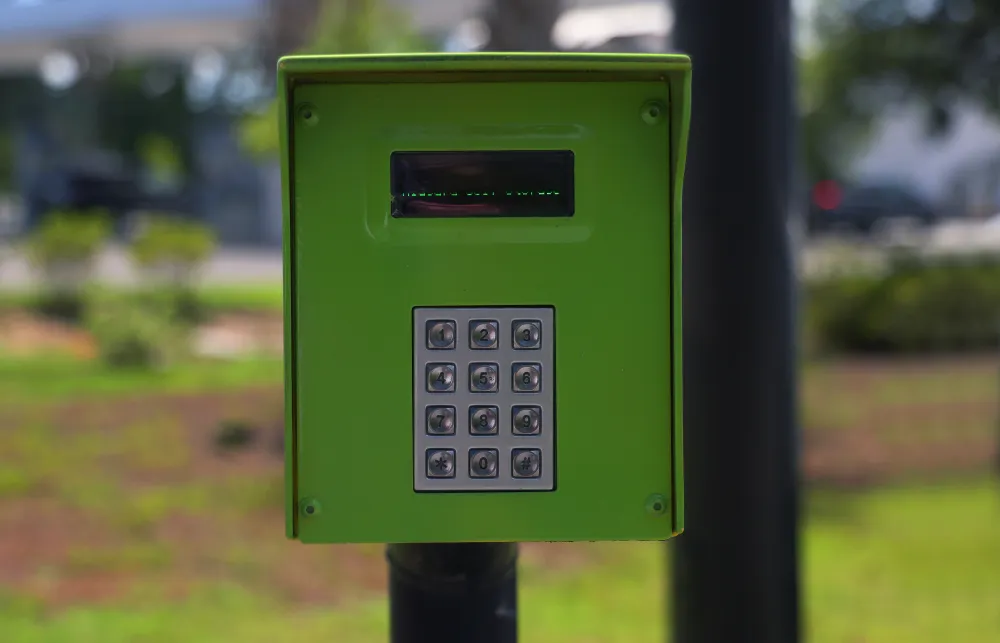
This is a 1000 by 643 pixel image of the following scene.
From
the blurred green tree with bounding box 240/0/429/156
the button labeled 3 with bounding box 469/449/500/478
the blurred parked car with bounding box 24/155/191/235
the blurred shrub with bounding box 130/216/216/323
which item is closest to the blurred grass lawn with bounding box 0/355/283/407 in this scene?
the blurred shrub with bounding box 130/216/216/323

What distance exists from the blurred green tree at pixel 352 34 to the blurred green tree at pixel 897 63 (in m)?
4.68

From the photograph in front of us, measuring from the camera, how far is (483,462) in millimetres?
1508

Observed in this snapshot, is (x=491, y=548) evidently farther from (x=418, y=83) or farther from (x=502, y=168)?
(x=418, y=83)

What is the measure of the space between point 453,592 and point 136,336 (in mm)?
8848

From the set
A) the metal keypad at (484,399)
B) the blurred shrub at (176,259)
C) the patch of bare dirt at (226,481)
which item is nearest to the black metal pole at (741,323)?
the metal keypad at (484,399)

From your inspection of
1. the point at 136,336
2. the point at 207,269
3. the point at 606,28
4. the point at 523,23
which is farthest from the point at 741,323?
the point at 207,269

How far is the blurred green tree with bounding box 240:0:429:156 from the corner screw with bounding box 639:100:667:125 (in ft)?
17.5

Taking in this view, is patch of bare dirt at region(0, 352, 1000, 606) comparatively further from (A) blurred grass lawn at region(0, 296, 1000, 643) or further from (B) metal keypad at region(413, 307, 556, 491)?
(B) metal keypad at region(413, 307, 556, 491)

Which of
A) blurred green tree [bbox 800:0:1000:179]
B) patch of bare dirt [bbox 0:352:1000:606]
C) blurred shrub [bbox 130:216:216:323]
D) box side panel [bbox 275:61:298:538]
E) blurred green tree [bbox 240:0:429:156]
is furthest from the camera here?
blurred shrub [bbox 130:216:216:323]

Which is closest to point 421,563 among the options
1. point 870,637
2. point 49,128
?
point 870,637

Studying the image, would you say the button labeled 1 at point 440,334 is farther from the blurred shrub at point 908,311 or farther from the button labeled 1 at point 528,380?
the blurred shrub at point 908,311

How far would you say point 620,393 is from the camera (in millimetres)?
1500

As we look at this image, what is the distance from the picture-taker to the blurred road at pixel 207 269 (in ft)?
44.8

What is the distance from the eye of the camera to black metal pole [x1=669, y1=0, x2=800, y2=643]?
7.04ft
